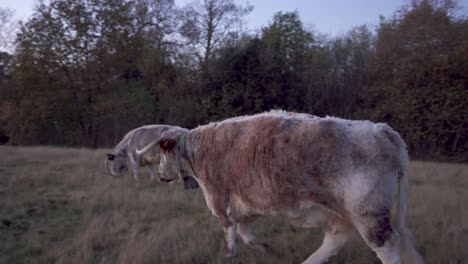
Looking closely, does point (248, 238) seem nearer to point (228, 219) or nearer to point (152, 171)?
point (228, 219)

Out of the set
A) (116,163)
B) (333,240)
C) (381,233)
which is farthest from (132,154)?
(381,233)

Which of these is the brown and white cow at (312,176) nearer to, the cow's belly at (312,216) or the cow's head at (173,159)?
the cow's belly at (312,216)

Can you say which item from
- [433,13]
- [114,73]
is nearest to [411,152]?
[433,13]

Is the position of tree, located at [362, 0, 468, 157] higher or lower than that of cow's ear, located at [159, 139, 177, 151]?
higher

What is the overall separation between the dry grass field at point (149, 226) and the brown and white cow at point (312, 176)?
0.76 metres

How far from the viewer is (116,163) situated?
13.5 meters

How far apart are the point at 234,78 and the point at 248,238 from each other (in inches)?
868

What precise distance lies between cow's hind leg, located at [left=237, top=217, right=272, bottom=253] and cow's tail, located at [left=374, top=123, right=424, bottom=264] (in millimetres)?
1908

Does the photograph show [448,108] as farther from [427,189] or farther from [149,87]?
[149,87]

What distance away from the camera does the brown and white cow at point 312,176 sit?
4184mm

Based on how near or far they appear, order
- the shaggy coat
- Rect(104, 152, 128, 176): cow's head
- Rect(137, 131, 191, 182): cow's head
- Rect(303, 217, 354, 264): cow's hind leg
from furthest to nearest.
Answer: Rect(104, 152, 128, 176): cow's head, the shaggy coat, Rect(137, 131, 191, 182): cow's head, Rect(303, 217, 354, 264): cow's hind leg

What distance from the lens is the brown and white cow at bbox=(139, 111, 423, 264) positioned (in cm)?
418

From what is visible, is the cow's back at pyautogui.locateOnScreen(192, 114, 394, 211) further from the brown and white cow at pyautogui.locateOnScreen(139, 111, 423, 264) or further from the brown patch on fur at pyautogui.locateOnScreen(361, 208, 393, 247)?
the brown patch on fur at pyautogui.locateOnScreen(361, 208, 393, 247)

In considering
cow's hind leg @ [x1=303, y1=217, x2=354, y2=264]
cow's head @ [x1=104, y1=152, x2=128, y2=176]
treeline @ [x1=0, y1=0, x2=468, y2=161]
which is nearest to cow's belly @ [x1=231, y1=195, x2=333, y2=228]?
cow's hind leg @ [x1=303, y1=217, x2=354, y2=264]
